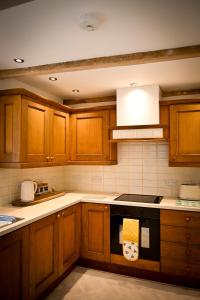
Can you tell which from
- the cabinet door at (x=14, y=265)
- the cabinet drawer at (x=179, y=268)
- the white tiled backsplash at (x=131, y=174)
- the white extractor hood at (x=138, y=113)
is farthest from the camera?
the white tiled backsplash at (x=131, y=174)

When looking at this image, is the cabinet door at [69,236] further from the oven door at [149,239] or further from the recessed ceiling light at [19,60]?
the recessed ceiling light at [19,60]

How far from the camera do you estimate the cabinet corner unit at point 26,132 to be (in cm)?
236

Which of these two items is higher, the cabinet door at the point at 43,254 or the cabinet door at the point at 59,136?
the cabinet door at the point at 59,136

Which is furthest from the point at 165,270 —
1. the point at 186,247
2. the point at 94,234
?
the point at 94,234

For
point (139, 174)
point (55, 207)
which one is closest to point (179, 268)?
point (139, 174)

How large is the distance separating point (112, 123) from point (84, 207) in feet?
3.92

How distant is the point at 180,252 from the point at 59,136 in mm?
2038

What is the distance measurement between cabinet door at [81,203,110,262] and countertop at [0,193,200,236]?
118 millimetres

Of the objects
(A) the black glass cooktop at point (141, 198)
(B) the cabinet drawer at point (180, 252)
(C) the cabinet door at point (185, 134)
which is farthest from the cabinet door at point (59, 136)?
(B) the cabinet drawer at point (180, 252)

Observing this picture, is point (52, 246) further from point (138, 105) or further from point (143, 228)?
point (138, 105)

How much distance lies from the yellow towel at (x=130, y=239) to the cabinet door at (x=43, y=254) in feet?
2.66

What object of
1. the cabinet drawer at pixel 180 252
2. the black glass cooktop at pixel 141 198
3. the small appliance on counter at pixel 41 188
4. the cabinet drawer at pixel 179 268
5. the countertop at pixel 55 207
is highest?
the small appliance on counter at pixel 41 188

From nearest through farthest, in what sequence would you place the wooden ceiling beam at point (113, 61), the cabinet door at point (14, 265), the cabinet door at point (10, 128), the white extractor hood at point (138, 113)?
the cabinet door at point (14, 265) < the wooden ceiling beam at point (113, 61) < the cabinet door at point (10, 128) < the white extractor hood at point (138, 113)

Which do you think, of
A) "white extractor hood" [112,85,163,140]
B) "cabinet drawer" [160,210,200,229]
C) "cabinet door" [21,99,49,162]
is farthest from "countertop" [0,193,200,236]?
"white extractor hood" [112,85,163,140]
